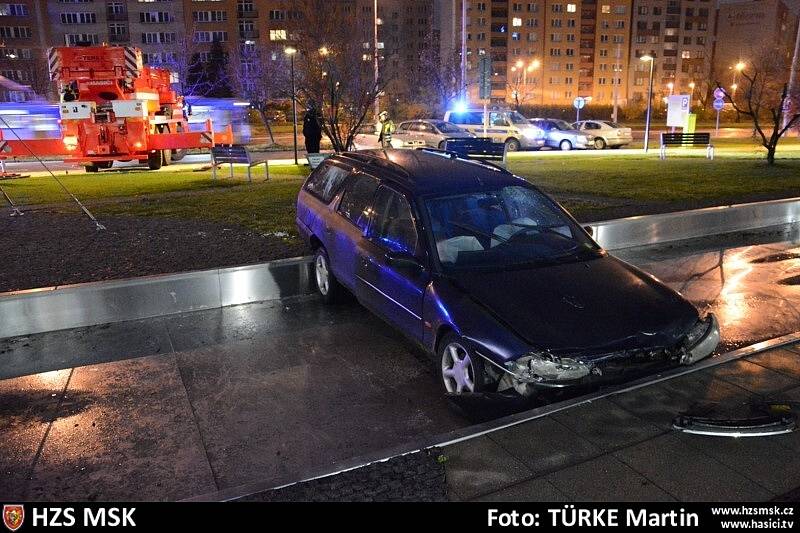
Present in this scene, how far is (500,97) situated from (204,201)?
283 ft

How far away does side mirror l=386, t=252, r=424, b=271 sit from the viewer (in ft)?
16.6

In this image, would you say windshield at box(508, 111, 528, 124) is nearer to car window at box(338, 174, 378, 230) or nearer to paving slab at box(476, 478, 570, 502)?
car window at box(338, 174, 378, 230)

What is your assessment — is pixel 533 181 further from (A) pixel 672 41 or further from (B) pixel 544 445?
(A) pixel 672 41

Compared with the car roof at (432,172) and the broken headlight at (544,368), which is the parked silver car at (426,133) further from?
the broken headlight at (544,368)

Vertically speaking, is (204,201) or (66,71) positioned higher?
(66,71)

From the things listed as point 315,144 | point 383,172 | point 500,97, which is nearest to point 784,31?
point 500,97

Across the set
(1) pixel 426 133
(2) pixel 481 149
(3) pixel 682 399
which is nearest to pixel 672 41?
(1) pixel 426 133

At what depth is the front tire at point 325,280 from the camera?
695 cm

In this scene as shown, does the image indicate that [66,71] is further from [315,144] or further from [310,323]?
[310,323]

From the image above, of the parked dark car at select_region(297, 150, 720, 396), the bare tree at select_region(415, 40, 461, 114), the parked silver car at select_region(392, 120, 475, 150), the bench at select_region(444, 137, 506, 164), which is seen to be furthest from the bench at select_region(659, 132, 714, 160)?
the bare tree at select_region(415, 40, 461, 114)

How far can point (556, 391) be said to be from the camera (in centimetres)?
420

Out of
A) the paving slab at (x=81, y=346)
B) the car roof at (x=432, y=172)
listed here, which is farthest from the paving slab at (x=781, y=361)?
the paving slab at (x=81, y=346)

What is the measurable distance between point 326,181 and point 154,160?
44.0ft
